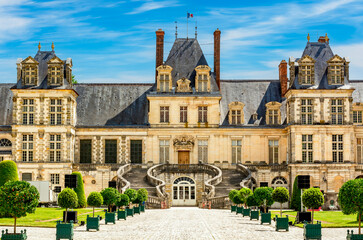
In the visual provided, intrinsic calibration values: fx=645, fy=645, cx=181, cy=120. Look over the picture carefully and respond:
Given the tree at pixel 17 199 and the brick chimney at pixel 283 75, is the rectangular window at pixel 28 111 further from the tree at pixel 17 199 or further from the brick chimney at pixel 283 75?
the tree at pixel 17 199

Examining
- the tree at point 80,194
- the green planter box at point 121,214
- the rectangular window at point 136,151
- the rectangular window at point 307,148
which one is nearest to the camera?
the green planter box at point 121,214

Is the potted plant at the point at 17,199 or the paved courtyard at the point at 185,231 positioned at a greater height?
the potted plant at the point at 17,199

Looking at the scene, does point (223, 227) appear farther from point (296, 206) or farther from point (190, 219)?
point (296, 206)

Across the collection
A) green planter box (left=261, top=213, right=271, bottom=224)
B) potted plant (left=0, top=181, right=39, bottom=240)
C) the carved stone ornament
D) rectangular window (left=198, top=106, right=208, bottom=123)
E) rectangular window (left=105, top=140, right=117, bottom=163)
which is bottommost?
green planter box (left=261, top=213, right=271, bottom=224)

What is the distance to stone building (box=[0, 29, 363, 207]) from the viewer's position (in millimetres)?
60500

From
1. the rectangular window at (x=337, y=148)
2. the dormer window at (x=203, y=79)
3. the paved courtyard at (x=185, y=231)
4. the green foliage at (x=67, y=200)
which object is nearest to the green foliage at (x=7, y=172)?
the green foliage at (x=67, y=200)

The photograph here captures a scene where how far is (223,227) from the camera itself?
33.7 meters

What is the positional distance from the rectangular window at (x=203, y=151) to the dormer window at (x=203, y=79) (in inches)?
207

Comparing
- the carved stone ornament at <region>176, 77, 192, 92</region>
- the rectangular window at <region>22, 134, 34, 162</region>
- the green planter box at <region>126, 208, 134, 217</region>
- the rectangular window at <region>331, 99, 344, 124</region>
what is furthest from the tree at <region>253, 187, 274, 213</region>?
the rectangular window at <region>22, 134, 34, 162</region>

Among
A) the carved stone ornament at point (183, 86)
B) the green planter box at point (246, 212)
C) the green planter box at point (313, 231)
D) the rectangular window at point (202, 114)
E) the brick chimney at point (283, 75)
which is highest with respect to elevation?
the brick chimney at point (283, 75)

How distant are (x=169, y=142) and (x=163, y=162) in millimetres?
2061

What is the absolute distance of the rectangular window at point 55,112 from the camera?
201 ft

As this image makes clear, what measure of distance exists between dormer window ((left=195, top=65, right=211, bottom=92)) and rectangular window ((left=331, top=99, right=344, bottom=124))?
40.1 ft

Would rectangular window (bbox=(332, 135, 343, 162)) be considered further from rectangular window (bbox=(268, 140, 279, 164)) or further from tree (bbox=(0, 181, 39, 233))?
tree (bbox=(0, 181, 39, 233))
